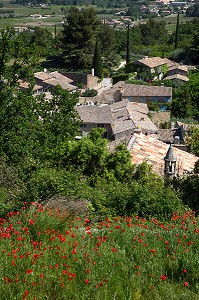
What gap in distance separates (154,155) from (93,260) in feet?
49.2

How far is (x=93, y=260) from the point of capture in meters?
6.61

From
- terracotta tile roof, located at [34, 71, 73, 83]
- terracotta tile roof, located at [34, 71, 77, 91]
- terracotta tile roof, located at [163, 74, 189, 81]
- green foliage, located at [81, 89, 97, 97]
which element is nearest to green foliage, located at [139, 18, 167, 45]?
terracotta tile roof, located at [163, 74, 189, 81]

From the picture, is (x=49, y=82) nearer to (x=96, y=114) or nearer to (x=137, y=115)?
(x=96, y=114)

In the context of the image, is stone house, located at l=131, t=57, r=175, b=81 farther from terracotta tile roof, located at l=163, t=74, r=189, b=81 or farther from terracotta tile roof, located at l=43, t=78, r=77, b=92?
terracotta tile roof, located at l=43, t=78, r=77, b=92

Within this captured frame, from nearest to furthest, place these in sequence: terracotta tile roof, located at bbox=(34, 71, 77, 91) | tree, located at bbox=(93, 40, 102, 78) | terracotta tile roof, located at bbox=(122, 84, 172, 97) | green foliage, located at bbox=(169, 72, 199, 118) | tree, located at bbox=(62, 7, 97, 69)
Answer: green foliage, located at bbox=(169, 72, 199, 118)
terracotta tile roof, located at bbox=(122, 84, 172, 97)
terracotta tile roof, located at bbox=(34, 71, 77, 91)
tree, located at bbox=(93, 40, 102, 78)
tree, located at bbox=(62, 7, 97, 69)

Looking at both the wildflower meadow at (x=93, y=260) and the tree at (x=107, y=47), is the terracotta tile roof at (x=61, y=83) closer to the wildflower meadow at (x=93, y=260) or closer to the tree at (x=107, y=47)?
the tree at (x=107, y=47)

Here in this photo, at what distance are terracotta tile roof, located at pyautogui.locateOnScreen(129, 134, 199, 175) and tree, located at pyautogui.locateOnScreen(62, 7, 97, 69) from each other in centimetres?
3725

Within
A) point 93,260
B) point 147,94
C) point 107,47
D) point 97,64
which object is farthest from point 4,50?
point 107,47

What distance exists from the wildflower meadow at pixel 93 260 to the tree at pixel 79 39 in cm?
5347

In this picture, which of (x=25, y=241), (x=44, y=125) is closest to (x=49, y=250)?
(x=25, y=241)

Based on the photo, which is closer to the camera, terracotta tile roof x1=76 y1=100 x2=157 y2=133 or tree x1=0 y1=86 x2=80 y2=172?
tree x1=0 y1=86 x2=80 y2=172

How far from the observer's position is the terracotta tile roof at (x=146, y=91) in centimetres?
4456

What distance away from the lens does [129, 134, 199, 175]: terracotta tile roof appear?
63.2ft

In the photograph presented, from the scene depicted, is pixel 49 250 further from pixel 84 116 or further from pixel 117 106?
pixel 117 106
